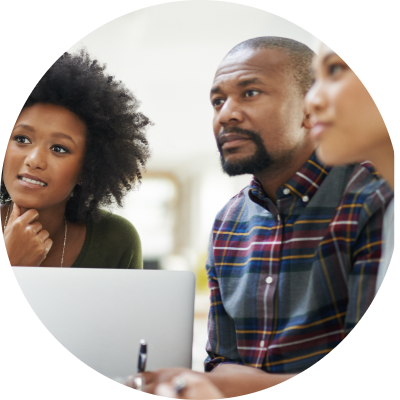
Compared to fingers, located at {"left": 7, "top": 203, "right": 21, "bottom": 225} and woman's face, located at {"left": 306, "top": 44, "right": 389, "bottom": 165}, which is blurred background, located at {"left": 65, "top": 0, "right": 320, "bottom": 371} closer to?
woman's face, located at {"left": 306, "top": 44, "right": 389, "bottom": 165}

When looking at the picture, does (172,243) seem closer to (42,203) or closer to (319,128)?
(42,203)

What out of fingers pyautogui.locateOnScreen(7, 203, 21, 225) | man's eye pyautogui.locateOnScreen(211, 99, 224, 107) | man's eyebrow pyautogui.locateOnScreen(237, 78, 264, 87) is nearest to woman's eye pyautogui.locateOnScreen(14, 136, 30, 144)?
fingers pyautogui.locateOnScreen(7, 203, 21, 225)

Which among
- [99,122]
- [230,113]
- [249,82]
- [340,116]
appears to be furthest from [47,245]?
[340,116]

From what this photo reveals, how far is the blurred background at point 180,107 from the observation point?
60.6 inches

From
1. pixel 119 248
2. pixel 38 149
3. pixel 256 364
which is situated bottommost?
pixel 256 364

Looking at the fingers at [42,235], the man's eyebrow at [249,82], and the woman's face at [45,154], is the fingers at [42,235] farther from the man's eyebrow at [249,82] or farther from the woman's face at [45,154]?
the man's eyebrow at [249,82]

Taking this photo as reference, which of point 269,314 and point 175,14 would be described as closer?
point 269,314

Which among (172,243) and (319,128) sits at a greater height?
(319,128)

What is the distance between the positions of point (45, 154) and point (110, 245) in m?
0.37

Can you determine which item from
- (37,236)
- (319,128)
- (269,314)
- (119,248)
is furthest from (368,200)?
(37,236)

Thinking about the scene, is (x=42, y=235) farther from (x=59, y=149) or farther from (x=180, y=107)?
(x=180, y=107)

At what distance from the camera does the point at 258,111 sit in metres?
1.44

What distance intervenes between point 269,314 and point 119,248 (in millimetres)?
529

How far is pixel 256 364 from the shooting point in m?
1.43
